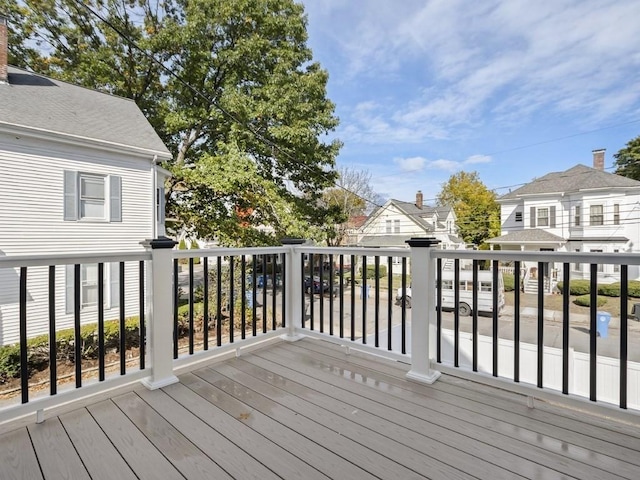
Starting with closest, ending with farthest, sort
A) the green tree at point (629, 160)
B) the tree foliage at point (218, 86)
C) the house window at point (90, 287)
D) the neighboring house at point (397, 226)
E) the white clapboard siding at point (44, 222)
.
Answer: the white clapboard siding at point (44, 222), the house window at point (90, 287), the tree foliage at point (218, 86), the neighboring house at point (397, 226), the green tree at point (629, 160)

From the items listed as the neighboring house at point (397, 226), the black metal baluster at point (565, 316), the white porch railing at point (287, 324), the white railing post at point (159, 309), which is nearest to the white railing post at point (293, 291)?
the white porch railing at point (287, 324)

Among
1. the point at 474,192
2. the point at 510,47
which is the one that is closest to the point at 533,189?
the point at 474,192

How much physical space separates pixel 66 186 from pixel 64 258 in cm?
690

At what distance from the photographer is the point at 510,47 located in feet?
32.4

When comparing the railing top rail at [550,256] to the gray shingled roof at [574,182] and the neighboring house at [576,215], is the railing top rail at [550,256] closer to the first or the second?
the neighboring house at [576,215]

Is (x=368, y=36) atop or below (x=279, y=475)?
atop

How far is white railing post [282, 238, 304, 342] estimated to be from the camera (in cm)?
315

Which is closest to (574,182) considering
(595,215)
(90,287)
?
(595,215)

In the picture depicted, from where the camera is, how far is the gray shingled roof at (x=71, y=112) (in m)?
6.89

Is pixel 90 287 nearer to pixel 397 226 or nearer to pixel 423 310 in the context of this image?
pixel 423 310

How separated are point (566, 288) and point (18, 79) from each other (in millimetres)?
10824

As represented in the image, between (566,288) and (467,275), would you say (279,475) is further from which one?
(467,275)

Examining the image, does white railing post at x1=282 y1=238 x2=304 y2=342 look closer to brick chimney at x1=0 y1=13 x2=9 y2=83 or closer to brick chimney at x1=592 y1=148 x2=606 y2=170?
brick chimney at x1=0 y1=13 x2=9 y2=83

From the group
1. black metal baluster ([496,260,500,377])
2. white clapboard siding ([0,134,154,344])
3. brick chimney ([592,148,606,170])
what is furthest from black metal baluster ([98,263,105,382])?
brick chimney ([592,148,606,170])
